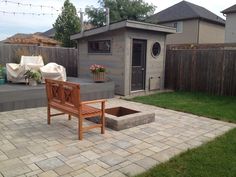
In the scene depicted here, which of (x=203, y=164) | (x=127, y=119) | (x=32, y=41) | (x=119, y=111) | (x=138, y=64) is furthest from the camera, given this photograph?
(x=32, y=41)

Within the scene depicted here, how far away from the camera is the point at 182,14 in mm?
21141

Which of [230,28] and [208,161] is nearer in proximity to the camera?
[208,161]

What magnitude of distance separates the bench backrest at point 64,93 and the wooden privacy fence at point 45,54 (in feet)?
19.9

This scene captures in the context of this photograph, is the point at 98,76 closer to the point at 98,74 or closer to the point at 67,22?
the point at 98,74

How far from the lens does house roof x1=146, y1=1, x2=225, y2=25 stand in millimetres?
20469

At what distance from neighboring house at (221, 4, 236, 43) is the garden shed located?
10.1m

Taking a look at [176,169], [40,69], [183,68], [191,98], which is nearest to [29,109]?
[40,69]

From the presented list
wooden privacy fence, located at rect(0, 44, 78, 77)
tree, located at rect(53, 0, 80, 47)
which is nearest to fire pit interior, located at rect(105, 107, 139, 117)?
wooden privacy fence, located at rect(0, 44, 78, 77)

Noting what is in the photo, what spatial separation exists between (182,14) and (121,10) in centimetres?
687

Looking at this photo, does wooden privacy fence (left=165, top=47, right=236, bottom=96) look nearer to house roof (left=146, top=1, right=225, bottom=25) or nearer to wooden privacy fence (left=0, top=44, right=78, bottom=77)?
wooden privacy fence (left=0, top=44, right=78, bottom=77)

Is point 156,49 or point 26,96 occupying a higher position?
point 156,49

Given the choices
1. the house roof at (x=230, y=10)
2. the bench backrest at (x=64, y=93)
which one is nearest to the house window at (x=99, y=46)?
the bench backrest at (x=64, y=93)

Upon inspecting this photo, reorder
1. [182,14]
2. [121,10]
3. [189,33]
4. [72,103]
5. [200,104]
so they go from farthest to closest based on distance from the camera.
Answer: [121,10], [182,14], [189,33], [200,104], [72,103]

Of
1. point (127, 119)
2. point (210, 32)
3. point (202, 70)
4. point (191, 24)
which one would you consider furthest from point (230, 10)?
point (127, 119)
